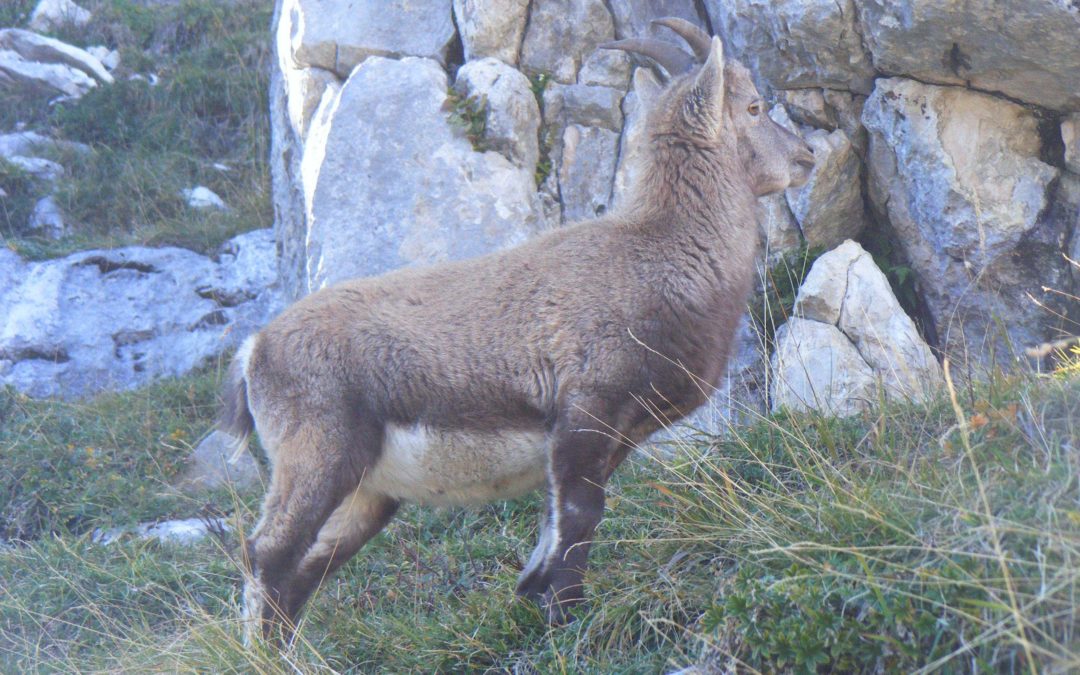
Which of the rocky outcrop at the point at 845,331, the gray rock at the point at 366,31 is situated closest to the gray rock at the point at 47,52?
the gray rock at the point at 366,31

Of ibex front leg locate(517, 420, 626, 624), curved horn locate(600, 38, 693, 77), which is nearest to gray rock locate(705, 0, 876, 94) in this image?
curved horn locate(600, 38, 693, 77)

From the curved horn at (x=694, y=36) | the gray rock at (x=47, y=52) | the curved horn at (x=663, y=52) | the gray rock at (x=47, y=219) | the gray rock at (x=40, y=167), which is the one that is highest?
the curved horn at (x=694, y=36)

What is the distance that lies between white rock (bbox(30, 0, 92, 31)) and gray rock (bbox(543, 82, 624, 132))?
27.1ft

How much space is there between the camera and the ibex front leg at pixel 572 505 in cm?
463

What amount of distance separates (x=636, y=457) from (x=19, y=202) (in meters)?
7.48

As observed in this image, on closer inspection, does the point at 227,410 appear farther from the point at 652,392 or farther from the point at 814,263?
the point at 814,263

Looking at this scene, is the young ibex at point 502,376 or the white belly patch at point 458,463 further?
the white belly patch at point 458,463

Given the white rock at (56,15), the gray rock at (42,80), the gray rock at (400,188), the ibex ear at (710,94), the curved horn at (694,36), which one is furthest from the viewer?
the white rock at (56,15)

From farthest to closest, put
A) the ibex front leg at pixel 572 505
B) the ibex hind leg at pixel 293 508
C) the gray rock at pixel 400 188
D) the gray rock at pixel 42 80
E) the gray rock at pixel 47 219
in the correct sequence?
the gray rock at pixel 42 80 < the gray rock at pixel 47 219 < the gray rock at pixel 400 188 < the ibex hind leg at pixel 293 508 < the ibex front leg at pixel 572 505

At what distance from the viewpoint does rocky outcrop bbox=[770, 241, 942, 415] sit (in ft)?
21.9

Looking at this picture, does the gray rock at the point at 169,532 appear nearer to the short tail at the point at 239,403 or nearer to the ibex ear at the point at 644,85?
the short tail at the point at 239,403

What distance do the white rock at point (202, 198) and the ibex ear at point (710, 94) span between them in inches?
267

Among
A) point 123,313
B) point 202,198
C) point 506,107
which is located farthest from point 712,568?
point 202,198

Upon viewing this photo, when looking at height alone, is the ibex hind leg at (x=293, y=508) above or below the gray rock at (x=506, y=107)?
below
